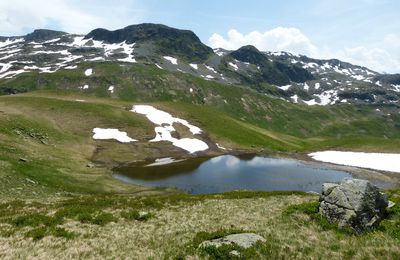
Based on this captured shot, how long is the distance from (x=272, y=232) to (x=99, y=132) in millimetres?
95328

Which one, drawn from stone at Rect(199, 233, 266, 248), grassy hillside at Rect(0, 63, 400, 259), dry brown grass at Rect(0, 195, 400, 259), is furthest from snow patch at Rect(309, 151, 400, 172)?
stone at Rect(199, 233, 266, 248)

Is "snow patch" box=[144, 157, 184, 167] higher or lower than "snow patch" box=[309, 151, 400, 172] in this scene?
lower

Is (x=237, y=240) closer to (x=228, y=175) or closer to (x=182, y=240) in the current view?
(x=182, y=240)

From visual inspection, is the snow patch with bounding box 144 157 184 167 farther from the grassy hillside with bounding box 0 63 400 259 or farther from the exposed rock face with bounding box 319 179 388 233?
the exposed rock face with bounding box 319 179 388 233

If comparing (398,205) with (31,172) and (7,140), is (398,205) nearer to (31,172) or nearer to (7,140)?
(31,172)

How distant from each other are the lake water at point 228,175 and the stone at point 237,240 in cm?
4778

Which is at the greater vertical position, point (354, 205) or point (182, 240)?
point (354, 205)

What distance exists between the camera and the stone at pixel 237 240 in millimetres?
19688

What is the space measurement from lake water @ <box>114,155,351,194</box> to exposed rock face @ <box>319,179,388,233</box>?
42.2 metres

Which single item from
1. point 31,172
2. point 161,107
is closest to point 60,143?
point 31,172

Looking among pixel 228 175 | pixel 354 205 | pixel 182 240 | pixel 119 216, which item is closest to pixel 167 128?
pixel 228 175

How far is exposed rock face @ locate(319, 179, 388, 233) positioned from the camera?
26.5 m

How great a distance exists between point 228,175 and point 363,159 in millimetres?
51762

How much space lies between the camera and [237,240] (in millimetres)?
20344
